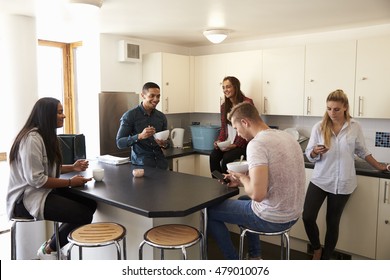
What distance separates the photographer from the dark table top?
1927 mm

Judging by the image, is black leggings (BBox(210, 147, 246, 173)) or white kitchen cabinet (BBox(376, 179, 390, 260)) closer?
white kitchen cabinet (BBox(376, 179, 390, 260))

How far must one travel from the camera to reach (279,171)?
1.93 metres

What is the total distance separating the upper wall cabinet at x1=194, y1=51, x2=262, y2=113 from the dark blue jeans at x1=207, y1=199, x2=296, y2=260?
2083mm

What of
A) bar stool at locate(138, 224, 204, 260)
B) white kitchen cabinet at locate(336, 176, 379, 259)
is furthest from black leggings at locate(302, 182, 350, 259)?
bar stool at locate(138, 224, 204, 260)

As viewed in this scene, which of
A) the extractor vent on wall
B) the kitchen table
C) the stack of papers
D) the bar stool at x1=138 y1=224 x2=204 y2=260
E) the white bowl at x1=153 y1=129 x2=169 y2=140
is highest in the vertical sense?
the extractor vent on wall

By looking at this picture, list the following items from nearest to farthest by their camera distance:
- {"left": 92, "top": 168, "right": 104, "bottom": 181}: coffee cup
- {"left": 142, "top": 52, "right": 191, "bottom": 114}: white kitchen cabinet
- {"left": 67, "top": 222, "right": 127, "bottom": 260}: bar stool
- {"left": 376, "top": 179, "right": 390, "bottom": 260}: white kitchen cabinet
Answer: {"left": 67, "top": 222, "right": 127, "bottom": 260}: bar stool → {"left": 92, "top": 168, "right": 104, "bottom": 181}: coffee cup → {"left": 376, "top": 179, "right": 390, "bottom": 260}: white kitchen cabinet → {"left": 142, "top": 52, "right": 191, "bottom": 114}: white kitchen cabinet

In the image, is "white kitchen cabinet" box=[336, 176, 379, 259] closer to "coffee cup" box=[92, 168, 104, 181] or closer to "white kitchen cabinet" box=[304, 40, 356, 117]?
"white kitchen cabinet" box=[304, 40, 356, 117]

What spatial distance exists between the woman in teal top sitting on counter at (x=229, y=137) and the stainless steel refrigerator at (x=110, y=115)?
1.17m

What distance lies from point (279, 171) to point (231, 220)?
0.47 m

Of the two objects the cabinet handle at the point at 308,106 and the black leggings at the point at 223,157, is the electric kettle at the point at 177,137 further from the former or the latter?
the cabinet handle at the point at 308,106

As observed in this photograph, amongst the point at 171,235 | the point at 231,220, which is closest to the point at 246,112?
the point at 231,220

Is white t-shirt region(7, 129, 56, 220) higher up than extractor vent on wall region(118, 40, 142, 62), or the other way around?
extractor vent on wall region(118, 40, 142, 62)

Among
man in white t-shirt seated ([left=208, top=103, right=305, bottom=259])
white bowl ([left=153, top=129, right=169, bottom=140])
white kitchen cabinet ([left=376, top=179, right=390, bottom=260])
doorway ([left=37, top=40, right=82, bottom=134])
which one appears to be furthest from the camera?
doorway ([left=37, top=40, right=82, bottom=134])
